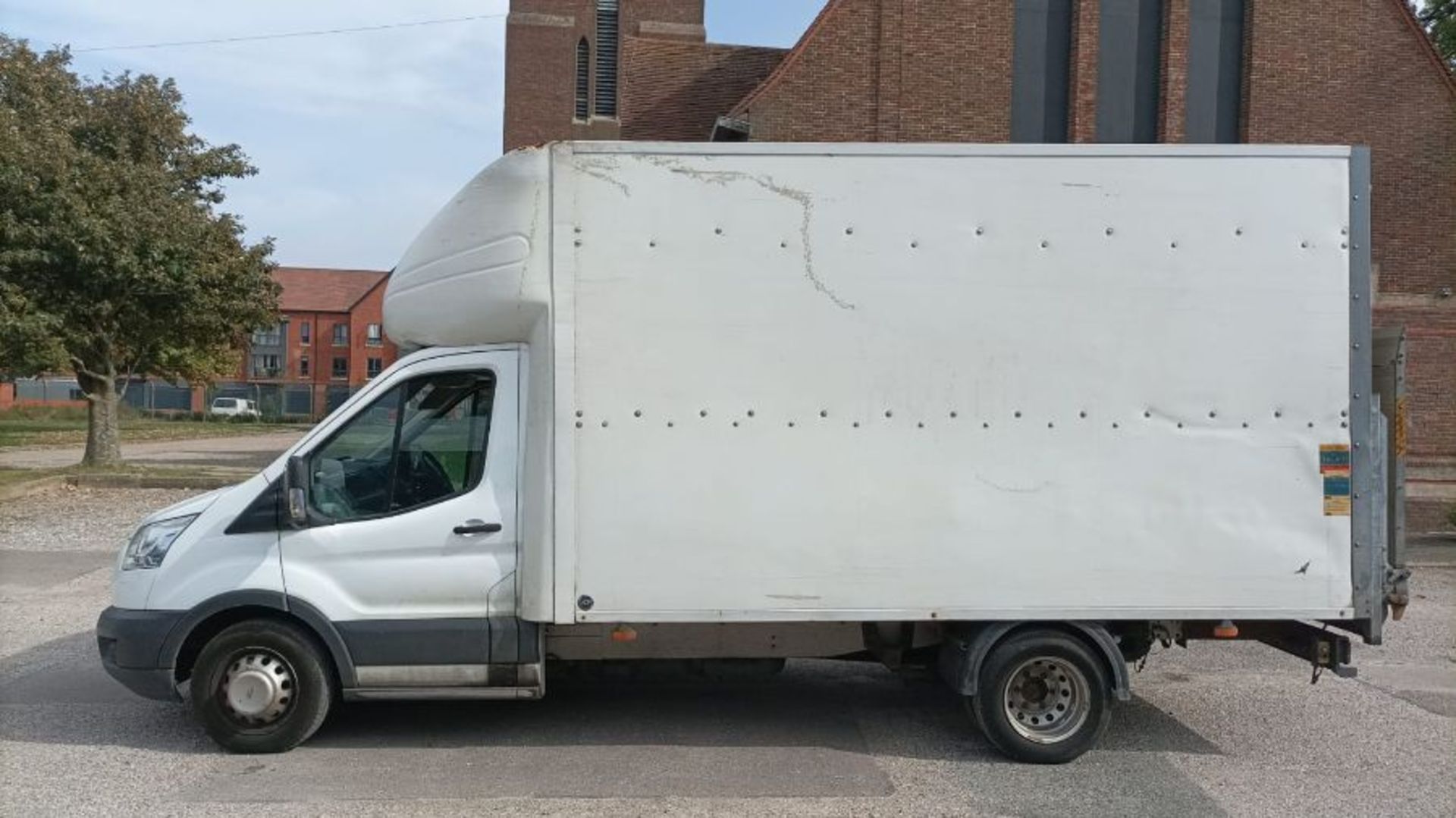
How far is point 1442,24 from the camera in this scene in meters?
23.0

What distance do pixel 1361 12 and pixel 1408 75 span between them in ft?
4.12

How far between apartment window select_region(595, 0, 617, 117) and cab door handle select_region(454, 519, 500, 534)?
2714 centimetres

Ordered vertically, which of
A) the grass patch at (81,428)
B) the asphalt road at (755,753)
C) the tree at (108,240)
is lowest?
the asphalt road at (755,753)

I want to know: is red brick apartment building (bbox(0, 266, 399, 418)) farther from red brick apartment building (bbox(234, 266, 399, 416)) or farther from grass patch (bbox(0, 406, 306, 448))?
grass patch (bbox(0, 406, 306, 448))

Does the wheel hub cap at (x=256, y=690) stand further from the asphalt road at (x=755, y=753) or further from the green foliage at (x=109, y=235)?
the green foliage at (x=109, y=235)

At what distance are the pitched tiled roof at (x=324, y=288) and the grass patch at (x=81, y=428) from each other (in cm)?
1476

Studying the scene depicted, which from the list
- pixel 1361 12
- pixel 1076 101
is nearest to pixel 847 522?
pixel 1076 101

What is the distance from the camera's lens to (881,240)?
5434 millimetres

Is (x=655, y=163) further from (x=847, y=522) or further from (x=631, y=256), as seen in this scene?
(x=847, y=522)

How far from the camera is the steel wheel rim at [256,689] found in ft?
18.3

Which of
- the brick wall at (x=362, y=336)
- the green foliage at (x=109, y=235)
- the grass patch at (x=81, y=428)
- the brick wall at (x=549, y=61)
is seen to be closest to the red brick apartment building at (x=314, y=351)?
the brick wall at (x=362, y=336)

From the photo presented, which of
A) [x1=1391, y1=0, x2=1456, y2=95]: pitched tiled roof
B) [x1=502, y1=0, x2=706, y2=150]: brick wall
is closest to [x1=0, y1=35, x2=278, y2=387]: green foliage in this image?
[x1=502, y1=0, x2=706, y2=150]: brick wall

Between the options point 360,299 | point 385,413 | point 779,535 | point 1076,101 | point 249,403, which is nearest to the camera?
point 779,535

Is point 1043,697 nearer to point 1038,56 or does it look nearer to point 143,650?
point 143,650
